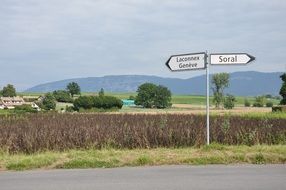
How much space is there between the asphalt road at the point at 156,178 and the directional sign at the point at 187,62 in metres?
3.90

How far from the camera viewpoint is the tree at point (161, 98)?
98.4 meters

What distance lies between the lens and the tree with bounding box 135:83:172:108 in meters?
98.3

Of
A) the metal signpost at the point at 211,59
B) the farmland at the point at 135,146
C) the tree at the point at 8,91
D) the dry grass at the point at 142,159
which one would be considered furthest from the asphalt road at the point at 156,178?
the tree at the point at 8,91

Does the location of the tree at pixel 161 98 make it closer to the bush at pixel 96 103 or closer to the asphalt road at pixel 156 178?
the bush at pixel 96 103

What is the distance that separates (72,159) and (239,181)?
4.71 metres

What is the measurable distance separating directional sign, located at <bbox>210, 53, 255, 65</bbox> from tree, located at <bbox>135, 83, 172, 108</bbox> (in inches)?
3273

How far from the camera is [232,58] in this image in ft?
46.7

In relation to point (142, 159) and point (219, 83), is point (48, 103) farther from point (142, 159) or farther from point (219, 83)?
point (142, 159)

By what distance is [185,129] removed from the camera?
1784 centimetres

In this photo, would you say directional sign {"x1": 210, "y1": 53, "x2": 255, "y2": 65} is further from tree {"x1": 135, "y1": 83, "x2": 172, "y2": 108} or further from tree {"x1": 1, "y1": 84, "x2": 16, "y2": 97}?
tree {"x1": 1, "y1": 84, "x2": 16, "y2": 97}

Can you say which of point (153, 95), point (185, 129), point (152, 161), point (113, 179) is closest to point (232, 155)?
point (152, 161)

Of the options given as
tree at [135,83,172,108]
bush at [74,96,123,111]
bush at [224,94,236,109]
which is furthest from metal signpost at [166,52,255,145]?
tree at [135,83,172,108]

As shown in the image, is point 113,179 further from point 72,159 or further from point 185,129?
point 185,129

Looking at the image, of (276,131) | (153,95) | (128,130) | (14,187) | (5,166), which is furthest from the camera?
(153,95)
